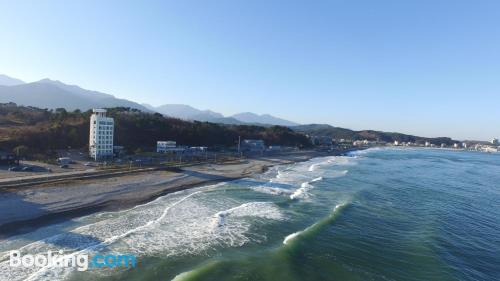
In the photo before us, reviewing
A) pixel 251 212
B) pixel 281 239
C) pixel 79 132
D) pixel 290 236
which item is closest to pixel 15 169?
pixel 79 132

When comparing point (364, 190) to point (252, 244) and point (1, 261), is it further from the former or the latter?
point (1, 261)

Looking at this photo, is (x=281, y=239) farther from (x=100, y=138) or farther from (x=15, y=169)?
(x=100, y=138)

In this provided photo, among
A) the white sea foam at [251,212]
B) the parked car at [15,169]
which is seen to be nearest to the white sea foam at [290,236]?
the white sea foam at [251,212]

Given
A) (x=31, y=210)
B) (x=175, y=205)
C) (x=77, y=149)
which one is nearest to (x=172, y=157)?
(x=77, y=149)

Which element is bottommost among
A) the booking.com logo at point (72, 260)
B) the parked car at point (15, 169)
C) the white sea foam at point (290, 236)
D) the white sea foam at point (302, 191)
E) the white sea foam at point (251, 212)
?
the booking.com logo at point (72, 260)

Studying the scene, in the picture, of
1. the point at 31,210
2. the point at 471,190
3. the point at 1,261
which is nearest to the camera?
the point at 1,261

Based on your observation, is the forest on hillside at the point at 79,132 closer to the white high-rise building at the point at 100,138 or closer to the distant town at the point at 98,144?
the distant town at the point at 98,144
